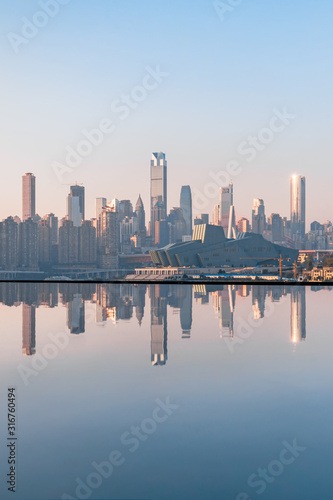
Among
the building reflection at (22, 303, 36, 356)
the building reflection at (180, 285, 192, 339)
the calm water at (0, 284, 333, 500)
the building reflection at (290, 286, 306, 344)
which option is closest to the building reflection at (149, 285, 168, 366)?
the calm water at (0, 284, 333, 500)

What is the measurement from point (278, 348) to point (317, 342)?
2.30 metres

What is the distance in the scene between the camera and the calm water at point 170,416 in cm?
710

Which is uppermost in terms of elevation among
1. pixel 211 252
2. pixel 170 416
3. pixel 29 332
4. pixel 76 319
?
pixel 211 252

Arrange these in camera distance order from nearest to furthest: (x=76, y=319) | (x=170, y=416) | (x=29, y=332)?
(x=170, y=416) → (x=29, y=332) → (x=76, y=319)

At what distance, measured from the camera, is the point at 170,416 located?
999 cm

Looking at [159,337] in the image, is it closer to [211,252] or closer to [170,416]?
[170,416]

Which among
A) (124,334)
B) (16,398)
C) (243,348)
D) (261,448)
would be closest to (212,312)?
(124,334)

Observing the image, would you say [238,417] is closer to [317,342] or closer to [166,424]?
[166,424]

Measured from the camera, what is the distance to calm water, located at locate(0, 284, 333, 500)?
280 inches

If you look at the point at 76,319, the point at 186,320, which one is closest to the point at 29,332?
the point at 76,319

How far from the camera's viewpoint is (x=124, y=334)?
2178 cm

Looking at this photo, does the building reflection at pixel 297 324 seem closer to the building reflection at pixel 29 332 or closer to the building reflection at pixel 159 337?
the building reflection at pixel 159 337

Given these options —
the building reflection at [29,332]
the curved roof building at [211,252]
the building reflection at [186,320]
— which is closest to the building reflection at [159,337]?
the building reflection at [186,320]

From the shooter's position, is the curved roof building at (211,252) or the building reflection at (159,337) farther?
the curved roof building at (211,252)
